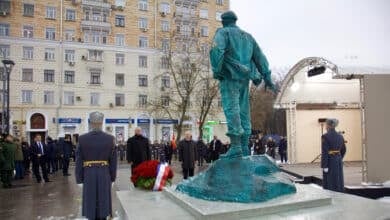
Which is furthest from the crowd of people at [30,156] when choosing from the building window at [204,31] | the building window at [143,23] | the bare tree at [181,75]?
the building window at [204,31]

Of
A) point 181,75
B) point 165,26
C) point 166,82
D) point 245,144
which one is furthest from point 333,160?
point 165,26

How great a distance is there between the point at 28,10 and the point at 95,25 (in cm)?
647

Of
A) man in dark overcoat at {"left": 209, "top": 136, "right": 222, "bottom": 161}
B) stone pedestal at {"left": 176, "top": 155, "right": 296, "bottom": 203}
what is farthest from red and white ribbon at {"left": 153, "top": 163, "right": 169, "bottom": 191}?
man in dark overcoat at {"left": 209, "top": 136, "right": 222, "bottom": 161}

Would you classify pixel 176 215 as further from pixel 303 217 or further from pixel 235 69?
pixel 235 69

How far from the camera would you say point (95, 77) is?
4731 cm

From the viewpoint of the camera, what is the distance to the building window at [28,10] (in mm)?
44719

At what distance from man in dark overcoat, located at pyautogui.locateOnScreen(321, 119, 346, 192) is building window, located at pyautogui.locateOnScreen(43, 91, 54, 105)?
38.3m

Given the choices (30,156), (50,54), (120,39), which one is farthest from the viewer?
(120,39)

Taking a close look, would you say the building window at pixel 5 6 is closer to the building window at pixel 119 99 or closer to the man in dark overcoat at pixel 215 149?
the building window at pixel 119 99

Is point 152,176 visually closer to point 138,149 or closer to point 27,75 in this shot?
point 138,149

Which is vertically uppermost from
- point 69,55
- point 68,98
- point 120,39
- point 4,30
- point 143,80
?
point 4,30

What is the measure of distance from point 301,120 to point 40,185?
13.4 m

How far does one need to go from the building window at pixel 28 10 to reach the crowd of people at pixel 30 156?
25176mm

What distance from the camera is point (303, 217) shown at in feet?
19.9
